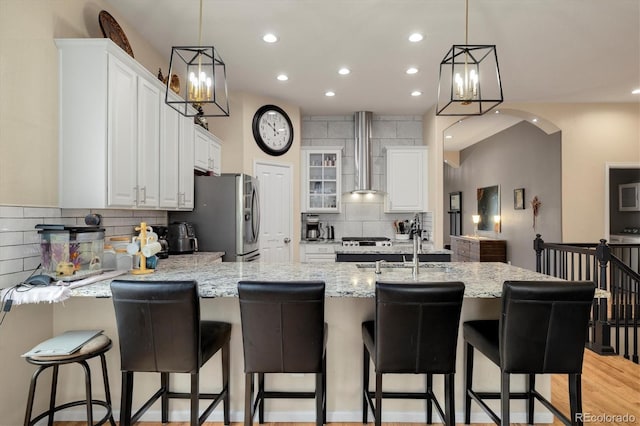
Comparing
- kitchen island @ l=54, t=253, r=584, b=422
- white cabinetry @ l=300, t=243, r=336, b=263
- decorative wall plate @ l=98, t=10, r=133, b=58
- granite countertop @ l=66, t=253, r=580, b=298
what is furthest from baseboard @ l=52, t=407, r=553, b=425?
white cabinetry @ l=300, t=243, r=336, b=263

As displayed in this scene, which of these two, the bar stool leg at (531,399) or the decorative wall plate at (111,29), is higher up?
the decorative wall plate at (111,29)

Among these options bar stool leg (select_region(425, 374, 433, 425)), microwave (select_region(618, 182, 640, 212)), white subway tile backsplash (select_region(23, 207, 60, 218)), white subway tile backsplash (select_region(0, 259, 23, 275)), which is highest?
microwave (select_region(618, 182, 640, 212))

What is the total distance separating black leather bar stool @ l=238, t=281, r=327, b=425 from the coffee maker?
4.09 meters

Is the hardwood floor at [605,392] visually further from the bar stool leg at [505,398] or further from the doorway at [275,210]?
the doorway at [275,210]

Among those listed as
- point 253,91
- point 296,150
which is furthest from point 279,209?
point 253,91

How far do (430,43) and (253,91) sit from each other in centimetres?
236

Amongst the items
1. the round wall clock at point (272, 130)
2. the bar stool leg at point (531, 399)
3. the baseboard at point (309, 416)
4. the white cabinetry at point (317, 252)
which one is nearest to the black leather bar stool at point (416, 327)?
the baseboard at point (309, 416)

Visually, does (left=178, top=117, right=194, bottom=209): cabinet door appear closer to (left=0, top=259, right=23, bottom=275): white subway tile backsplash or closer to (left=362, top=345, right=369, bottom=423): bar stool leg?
(left=0, top=259, right=23, bottom=275): white subway tile backsplash

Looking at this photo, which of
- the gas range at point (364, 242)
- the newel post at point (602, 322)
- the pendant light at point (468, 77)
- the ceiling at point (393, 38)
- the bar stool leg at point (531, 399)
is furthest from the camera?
the gas range at point (364, 242)

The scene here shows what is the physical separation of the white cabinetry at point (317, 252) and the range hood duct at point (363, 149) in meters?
1.10

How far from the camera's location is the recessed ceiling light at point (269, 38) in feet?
10.5

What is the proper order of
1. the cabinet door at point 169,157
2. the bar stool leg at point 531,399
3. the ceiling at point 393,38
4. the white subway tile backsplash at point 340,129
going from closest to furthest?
the bar stool leg at point 531,399 → the ceiling at point 393,38 → the cabinet door at point 169,157 → the white subway tile backsplash at point 340,129

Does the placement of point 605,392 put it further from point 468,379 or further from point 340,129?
point 340,129

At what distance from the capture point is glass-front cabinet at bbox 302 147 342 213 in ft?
18.6
